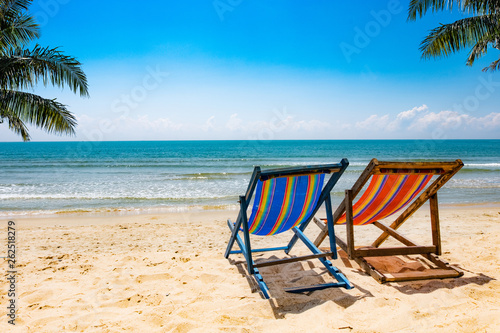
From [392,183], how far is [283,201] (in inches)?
43.9

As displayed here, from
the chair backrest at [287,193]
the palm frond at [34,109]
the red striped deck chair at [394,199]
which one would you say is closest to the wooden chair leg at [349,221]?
the red striped deck chair at [394,199]

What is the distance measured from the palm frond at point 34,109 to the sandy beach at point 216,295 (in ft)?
10.6

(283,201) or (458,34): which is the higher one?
(458,34)

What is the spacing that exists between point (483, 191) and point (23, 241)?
14627 mm

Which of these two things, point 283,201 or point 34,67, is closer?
point 283,201

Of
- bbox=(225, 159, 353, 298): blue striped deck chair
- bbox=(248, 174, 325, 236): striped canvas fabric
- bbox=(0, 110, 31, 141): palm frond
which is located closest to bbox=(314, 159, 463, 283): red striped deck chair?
bbox=(225, 159, 353, 298): blue striped deck chair

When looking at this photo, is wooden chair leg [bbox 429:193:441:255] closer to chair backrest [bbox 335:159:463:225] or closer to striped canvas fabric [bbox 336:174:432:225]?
chair backrest [bbox 335:159:463:225]

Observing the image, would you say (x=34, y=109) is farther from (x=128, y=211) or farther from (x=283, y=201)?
(x=283, y=201)

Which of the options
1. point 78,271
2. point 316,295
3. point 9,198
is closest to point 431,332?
point 316,295

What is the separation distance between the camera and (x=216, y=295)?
281 centimetres

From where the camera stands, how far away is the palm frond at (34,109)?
21.5ft

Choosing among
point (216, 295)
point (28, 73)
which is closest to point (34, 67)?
point (28, 73)

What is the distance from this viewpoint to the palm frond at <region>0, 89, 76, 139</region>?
6555 mm

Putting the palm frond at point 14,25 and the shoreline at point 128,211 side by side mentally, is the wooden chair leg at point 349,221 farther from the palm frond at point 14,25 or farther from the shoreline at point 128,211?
the palm frond at point 14,25
